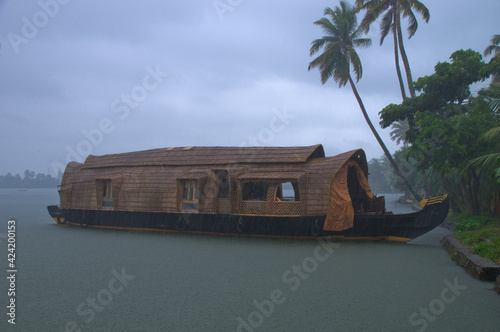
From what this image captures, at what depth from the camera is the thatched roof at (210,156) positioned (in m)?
11.7

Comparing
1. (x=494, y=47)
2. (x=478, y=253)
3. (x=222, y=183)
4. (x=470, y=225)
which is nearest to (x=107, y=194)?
(x=222, y=183)

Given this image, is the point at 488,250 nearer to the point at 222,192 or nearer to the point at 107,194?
the point at 222,192

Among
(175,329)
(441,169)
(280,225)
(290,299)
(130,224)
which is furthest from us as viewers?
(130,224)

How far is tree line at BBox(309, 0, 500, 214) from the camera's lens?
11.5 meters

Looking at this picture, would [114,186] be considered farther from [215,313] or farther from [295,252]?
[215,313]

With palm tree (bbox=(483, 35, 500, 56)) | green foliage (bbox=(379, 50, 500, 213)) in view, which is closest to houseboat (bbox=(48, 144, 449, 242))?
green foliage (bbox=(379, 50, 500, 213))

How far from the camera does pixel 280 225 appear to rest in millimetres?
10625

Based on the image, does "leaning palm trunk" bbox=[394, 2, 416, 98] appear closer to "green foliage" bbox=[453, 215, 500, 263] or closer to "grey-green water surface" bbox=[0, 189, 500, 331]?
"green foliage" bbox=[453, 215, 500, 263]

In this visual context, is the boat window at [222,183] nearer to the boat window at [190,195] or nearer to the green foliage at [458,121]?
the boat window at [190,195]

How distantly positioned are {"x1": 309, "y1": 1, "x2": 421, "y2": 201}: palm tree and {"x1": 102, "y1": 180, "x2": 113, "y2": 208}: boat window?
39.0 ft

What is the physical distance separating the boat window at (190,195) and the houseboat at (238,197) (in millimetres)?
32

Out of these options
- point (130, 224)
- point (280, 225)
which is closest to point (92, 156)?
point (130, 224)

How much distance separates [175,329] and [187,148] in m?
9.90

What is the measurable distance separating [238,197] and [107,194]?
5.58 metres
